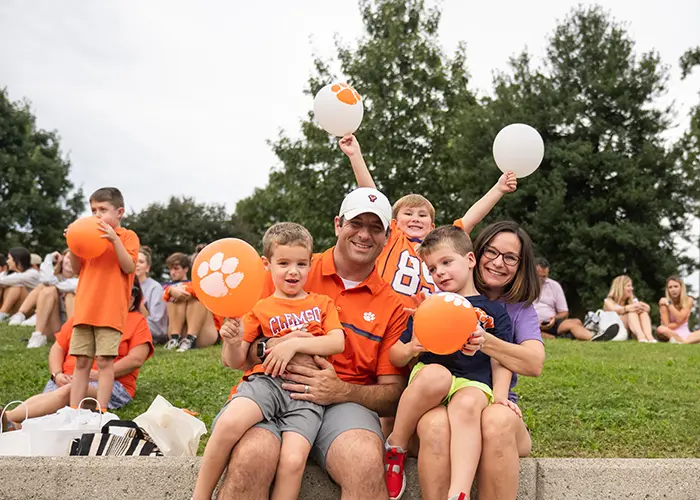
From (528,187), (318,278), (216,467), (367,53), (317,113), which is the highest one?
(367,53)

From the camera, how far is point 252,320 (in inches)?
127

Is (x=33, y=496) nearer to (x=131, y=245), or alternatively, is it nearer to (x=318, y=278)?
(x=318, y=278)

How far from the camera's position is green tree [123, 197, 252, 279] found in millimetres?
30891

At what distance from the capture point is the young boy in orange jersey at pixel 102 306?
16.6 feet

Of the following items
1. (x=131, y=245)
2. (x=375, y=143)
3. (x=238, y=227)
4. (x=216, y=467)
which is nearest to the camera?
(x=216, y=467)

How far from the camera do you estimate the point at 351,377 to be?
3.34 meters

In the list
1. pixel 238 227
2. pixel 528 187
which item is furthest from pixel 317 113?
pixel 238 227

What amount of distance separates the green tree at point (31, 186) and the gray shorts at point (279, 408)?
30.1 metres

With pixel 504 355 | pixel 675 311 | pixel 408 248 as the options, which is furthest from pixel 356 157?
pixel 675 311

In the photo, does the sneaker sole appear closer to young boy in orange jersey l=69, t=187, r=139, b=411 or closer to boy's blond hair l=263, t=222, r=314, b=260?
young boy in orange jersey l=69, t=187, r=139, b=411

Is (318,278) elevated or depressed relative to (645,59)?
depressed

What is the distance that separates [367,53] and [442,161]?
4.06 metres

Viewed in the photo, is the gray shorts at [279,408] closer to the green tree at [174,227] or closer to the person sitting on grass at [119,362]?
the person sitting on grass at [119,362]

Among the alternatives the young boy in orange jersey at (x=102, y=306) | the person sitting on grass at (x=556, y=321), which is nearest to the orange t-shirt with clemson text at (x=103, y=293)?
the young boy in orange jersey at (x=102, y=306)
